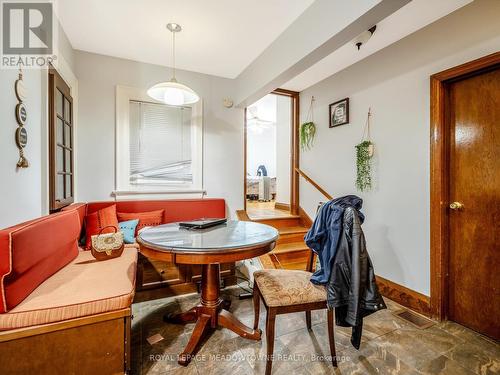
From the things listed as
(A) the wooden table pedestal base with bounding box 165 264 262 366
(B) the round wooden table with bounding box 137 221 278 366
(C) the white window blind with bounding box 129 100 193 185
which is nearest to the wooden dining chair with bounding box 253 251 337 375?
(B) the round wooden table with bounding box 137 221 278 366

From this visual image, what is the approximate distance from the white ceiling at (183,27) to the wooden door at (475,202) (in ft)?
4.88

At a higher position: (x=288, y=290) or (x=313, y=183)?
(x=313, y=183)

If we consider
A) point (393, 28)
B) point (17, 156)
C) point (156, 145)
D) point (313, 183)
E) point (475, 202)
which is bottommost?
point (475, 202)

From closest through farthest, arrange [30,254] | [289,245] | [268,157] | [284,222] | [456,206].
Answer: [30,254] → [456,206] → [289,245] → [284,222] → [268,157]

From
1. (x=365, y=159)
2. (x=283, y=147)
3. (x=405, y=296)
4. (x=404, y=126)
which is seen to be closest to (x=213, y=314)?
(x=405, y=296)

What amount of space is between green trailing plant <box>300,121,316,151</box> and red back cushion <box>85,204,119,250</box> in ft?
8.69

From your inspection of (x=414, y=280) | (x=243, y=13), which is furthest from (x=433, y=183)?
(x=243, y=13)

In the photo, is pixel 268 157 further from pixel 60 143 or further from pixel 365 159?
pixel 60 143

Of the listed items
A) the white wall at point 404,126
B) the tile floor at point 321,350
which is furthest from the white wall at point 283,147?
the tile floor at point 321,350

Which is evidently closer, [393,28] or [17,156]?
[17,156]

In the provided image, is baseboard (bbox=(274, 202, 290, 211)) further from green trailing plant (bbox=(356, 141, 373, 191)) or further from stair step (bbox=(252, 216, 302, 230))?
green trailing plant (bbox=(356, 141, 373, 191))

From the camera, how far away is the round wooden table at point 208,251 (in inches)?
55.7

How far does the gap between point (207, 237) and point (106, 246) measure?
85 centimetres

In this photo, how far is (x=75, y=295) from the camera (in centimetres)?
132
